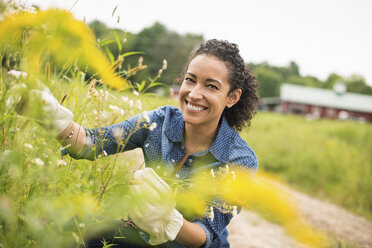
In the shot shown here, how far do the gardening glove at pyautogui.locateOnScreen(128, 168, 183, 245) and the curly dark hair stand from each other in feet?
3.11

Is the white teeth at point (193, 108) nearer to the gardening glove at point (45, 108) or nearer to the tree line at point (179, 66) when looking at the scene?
the gardening glove at point (45, 108)

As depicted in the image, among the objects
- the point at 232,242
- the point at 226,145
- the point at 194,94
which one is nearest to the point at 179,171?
the point at 226,145

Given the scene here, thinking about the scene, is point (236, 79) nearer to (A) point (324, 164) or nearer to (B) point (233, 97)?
(B) point (233, 97)

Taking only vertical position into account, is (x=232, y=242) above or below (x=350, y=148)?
above

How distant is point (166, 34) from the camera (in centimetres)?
4144

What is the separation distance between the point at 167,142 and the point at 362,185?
555 cm

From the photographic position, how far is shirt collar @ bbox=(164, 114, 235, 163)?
1.70 m

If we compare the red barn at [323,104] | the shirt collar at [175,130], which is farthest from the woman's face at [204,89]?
the red barn at [323,104]

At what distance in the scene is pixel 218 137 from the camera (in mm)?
1775

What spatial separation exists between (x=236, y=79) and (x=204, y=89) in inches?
11.0

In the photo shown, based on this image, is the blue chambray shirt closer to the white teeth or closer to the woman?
the woman

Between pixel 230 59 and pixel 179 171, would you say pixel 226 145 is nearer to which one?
pixel 179 171

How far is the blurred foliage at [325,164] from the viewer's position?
225 inches

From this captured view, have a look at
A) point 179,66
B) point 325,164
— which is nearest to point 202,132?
point 325,164
